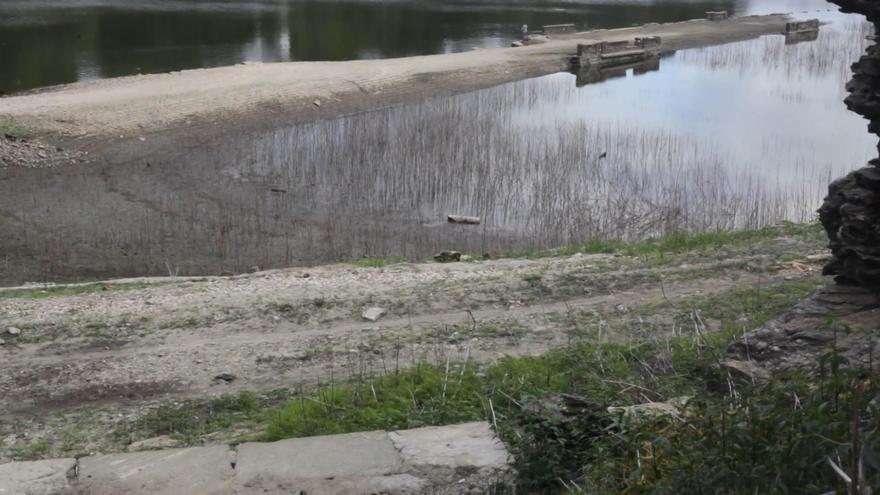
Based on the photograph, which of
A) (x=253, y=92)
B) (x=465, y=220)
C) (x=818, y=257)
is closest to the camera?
(x=818, y=257)

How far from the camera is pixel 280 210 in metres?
17.2

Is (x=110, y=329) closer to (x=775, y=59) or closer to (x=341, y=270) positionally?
(x=341, y=270)

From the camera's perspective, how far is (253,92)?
24797mm

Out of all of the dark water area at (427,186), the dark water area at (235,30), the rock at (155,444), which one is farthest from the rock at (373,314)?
the dark water area at (235,30)

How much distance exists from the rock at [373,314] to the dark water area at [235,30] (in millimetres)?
18453

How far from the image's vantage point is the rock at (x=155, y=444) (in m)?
6.64

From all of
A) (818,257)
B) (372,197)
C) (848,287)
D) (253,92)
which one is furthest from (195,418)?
(253,92)

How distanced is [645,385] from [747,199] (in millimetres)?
11503

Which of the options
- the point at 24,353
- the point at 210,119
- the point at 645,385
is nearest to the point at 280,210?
the point at 210,119

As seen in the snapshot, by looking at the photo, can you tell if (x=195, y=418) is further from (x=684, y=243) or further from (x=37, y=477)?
(x=684, y=243)

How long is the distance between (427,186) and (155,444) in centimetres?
1219

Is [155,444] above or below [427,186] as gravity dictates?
above

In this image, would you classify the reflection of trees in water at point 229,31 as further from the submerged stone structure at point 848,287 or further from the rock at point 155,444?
the submerged stone structure at point 848,287

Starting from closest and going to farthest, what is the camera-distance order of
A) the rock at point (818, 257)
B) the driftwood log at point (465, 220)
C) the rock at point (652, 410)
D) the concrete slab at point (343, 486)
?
the rock at point (652, 410)
the concrete slab at point (343, 486)
the rock at point (818, 257)
the driftwood log at point (465, 220)
